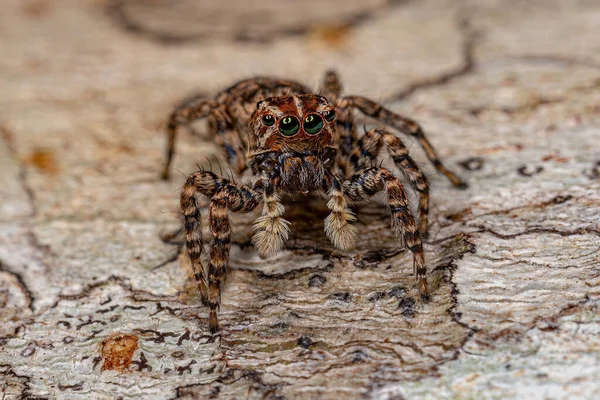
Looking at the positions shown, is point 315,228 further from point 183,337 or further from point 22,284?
point 22,284

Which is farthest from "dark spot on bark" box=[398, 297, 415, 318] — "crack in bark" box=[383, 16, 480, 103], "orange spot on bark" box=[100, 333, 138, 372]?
"crack in bark" box=[383, 16, 480, 103]

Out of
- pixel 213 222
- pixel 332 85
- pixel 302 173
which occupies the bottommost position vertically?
pixel 213 222

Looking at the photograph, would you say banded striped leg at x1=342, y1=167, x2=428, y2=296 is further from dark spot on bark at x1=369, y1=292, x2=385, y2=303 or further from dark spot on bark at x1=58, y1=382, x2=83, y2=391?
dark spot on bark at x1=58, y1=382, x2=83, y2=391

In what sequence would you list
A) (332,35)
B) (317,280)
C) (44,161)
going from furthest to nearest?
(332,35)
(44,161)
(317,280)

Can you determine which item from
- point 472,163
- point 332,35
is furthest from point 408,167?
point 332,35

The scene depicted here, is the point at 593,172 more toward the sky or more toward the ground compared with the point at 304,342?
more toward the sky

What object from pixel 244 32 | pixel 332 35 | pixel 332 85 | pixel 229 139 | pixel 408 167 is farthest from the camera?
pixel 244 32

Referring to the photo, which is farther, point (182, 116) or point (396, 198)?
point (182, 116)
